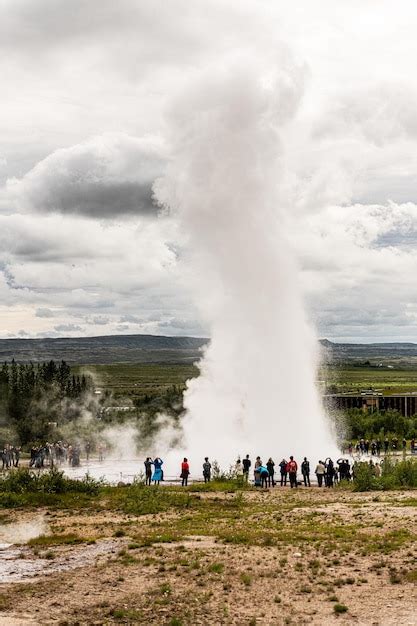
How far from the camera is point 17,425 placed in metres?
56.0

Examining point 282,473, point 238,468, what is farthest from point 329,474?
point 238,468

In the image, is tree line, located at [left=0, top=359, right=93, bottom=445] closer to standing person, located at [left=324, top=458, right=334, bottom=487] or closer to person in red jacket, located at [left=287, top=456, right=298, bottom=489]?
person in red jacket, located at [left=287, top=456, right=298, bottom=489]

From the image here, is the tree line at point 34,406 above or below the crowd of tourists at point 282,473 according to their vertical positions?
above

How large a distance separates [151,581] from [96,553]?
2.95 meters

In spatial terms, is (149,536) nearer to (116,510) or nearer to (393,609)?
(116,510)

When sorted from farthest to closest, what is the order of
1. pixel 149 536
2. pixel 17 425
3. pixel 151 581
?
pixel 17 425 < pixel 149 536 < pixel 151 581

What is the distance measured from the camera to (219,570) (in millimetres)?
15195

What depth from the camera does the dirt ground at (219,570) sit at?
12930mm

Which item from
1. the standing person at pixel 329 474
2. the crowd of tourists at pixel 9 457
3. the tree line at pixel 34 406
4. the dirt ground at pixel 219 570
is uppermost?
the tree line at pixel 34 406

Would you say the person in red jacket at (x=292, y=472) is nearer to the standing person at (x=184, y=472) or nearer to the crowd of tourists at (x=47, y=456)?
the standing person at (x=184, y=472)

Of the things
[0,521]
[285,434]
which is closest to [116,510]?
[0,521]

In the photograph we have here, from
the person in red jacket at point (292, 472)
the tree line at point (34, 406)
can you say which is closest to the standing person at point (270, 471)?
the person in red jacket at point (292, 472)

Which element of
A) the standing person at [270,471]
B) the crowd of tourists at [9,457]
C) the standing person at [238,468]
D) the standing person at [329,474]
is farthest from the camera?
the crowd of tourists at [9,457]

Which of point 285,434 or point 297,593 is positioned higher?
point 285,434
